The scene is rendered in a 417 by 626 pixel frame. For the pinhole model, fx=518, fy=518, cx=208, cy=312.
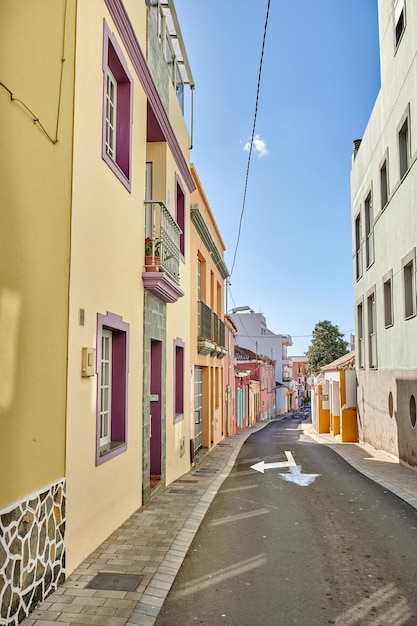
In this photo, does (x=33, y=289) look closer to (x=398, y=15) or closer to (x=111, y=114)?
(x=111, y=114)

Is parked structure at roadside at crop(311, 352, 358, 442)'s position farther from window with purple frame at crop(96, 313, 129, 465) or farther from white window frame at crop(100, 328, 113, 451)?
white window frame at crop(100, 328, 113, 451)

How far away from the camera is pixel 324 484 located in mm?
10125

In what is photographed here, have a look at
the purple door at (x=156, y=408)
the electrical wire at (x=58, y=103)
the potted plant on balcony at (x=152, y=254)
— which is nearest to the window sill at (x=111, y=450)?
the purple door at (x=156, y=408)

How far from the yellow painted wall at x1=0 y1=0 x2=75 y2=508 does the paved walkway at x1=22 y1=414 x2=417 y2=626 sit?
1.03m

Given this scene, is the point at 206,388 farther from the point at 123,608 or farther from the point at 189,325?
the point at 123,608

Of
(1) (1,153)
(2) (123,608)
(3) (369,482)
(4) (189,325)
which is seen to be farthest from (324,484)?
(1) (1,153)

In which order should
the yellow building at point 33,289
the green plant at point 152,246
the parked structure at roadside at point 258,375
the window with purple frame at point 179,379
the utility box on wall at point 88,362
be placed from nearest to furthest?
the yellow building at point 33,289
the utility box on wall at point 88,362
the green plant at point 152,246
the window with purple frame at point 179,379
the parked structure at roadside at point 258,375

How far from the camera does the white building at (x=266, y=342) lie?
72188mm

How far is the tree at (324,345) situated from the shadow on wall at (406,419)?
130 ft

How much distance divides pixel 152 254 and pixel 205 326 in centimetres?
722

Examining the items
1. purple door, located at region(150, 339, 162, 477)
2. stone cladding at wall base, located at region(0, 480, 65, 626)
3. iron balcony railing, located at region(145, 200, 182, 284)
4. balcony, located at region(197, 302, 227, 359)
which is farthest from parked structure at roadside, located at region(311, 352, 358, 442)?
stone cladding at wall base, located at region(0, 480, 65, 626)

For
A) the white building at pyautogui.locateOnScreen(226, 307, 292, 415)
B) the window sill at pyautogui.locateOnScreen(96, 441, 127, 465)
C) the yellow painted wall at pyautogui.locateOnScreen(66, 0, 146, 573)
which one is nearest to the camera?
the yellow painted wall at pyautogui.locateOnScreen(66, 0, 146, 573)

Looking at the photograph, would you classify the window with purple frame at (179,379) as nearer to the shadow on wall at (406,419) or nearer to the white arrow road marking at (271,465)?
the white arrow road marking at (271,465)

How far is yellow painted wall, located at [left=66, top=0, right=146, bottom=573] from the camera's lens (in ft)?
17.3
